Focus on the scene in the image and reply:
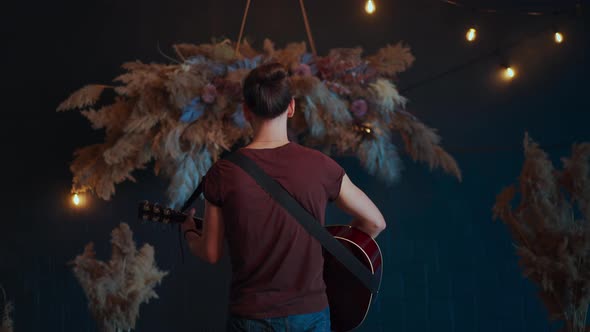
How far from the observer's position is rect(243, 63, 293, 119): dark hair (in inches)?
69.2

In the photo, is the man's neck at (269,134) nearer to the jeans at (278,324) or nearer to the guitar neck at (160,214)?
the jeans at (278,324)

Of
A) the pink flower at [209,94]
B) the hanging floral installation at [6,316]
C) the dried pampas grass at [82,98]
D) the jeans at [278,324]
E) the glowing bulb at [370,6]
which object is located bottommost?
the jeans at [278,324]

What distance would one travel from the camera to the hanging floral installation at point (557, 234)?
8.68 ft

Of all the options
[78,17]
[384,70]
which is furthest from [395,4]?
[78,17]

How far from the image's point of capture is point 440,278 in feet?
12.3

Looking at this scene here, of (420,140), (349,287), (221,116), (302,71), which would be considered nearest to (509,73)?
(420,140)

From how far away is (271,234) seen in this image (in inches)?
67.2

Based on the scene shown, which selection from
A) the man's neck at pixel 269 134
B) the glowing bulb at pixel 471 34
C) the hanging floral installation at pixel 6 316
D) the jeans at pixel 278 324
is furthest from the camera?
the glowing bulb at pixel 471 34

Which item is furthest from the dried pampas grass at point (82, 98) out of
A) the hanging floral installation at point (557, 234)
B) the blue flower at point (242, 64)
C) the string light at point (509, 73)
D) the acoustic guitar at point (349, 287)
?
the string light at point (509, 73)

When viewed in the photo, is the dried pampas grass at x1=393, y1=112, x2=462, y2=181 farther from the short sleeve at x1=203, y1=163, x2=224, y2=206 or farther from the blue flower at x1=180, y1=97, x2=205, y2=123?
the short sleeve at x1=203, y1=163, x2=224, y2=206

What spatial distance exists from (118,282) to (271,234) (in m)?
1.40

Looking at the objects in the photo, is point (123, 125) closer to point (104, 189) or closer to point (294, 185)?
point (104, 189)

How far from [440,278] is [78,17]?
2.38 metres

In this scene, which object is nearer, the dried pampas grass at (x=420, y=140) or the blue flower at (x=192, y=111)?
the blue flower at (x=192, y=111)
